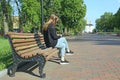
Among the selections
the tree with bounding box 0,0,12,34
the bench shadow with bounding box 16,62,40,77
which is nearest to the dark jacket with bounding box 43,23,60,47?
the bench shadow with bounding box 16,62,40,77

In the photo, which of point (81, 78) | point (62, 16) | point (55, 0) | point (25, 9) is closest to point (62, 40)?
point (81, 78)

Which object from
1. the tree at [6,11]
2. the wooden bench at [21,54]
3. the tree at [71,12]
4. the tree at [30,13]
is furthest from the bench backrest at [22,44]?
the tree at [71,12]

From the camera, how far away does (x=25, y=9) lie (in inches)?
1937

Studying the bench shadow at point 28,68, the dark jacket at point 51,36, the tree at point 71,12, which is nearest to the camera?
the bench shadow at point 28,68

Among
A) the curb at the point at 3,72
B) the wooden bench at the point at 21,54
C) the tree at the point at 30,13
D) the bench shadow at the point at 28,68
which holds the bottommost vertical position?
the bench shadow at the point at 28,68

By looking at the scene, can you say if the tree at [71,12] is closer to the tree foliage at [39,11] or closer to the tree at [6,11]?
the tree foliage at [39,11]

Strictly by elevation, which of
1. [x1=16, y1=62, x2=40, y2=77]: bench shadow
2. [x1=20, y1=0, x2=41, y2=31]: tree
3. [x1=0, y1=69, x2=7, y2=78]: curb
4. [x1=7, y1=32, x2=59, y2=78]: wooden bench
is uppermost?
[x1=20, y1=0, x2=41, y2=31]: tree

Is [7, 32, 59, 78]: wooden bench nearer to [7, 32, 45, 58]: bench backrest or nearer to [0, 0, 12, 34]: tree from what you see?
[7, 32, 45, 58]: bench backrest

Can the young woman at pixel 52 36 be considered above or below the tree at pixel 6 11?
below

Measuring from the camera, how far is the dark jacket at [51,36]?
1291 cm

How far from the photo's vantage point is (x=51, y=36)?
1312cm

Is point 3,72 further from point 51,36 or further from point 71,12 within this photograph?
point 71,12

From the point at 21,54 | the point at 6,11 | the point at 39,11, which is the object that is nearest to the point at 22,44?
the point at 21,54

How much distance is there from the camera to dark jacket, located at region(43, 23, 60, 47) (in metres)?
12.9
